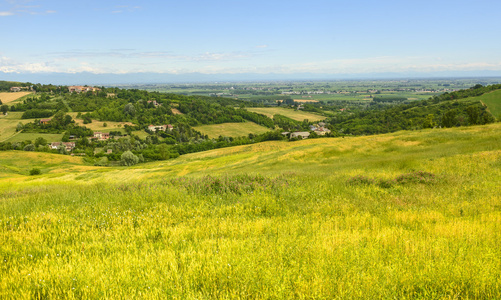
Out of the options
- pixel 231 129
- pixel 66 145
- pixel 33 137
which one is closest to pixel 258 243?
pixel 66 145

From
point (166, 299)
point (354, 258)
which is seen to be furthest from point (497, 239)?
point (166, 299)

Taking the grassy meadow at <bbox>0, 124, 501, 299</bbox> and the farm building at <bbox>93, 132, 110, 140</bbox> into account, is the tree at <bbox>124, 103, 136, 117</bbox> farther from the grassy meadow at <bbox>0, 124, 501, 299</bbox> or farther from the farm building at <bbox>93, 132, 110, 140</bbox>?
the grassy meadow at <bbox>0, 124, 501, 299</bbox>

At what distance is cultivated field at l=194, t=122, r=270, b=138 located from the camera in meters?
149

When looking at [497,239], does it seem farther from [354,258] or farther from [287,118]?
[287,118]

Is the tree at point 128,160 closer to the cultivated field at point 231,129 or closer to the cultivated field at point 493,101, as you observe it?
the cultivated field at point 231,129

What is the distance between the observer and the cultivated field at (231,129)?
488ft

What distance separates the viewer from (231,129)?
517 feet

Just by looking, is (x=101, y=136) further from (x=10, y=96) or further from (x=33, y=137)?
(x=10, y=96)

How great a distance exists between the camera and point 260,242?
5.89 metres

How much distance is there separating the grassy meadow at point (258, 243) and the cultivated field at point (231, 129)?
135402 mm

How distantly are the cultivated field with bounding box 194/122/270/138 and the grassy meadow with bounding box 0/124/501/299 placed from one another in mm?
135402

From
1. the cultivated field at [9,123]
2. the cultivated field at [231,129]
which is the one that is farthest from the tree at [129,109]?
the cultivated field at [9,123]

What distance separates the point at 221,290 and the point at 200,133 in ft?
492

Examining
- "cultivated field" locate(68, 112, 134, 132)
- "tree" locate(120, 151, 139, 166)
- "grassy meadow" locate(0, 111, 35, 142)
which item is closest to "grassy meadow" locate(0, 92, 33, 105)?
"grassy meadow" locate(0, 111, 35, 142)
